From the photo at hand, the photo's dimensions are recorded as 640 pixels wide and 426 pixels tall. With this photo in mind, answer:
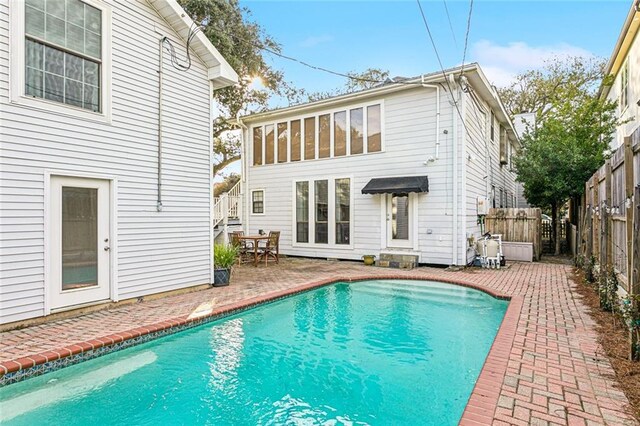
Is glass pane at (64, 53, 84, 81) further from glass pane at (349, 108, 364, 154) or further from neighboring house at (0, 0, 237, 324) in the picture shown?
glass pane at (349, 108, 364, 154)

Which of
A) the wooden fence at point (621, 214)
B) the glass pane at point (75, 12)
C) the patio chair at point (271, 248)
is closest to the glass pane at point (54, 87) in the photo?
the glass pane at point (75, 12)

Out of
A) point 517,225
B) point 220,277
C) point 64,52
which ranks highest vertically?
point 64,52

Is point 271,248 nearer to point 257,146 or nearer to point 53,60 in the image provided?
point 257,146

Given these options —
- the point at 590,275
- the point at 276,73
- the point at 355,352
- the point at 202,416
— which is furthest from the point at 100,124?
the point at 276,73

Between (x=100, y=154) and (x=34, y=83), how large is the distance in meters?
1.20

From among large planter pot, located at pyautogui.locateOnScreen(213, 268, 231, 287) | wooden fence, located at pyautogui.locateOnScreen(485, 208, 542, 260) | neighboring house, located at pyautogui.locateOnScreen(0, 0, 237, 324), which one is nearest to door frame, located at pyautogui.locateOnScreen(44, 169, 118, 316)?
neighboring house, located at pyautogui.locateOnScreen(0, 0, 237, 324)

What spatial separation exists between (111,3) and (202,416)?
6.21 metres

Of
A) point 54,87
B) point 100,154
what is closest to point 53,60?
point 54,87

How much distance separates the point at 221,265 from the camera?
7.73 m

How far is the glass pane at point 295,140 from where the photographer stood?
490 inches

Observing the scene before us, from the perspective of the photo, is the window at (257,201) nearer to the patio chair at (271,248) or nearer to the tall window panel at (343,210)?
the patio chair at (271,248)

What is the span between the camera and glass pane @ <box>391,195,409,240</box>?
10.4 metres

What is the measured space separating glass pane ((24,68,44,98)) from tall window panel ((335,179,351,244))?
315 inches

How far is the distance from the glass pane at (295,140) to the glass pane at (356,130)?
208 centimetres
